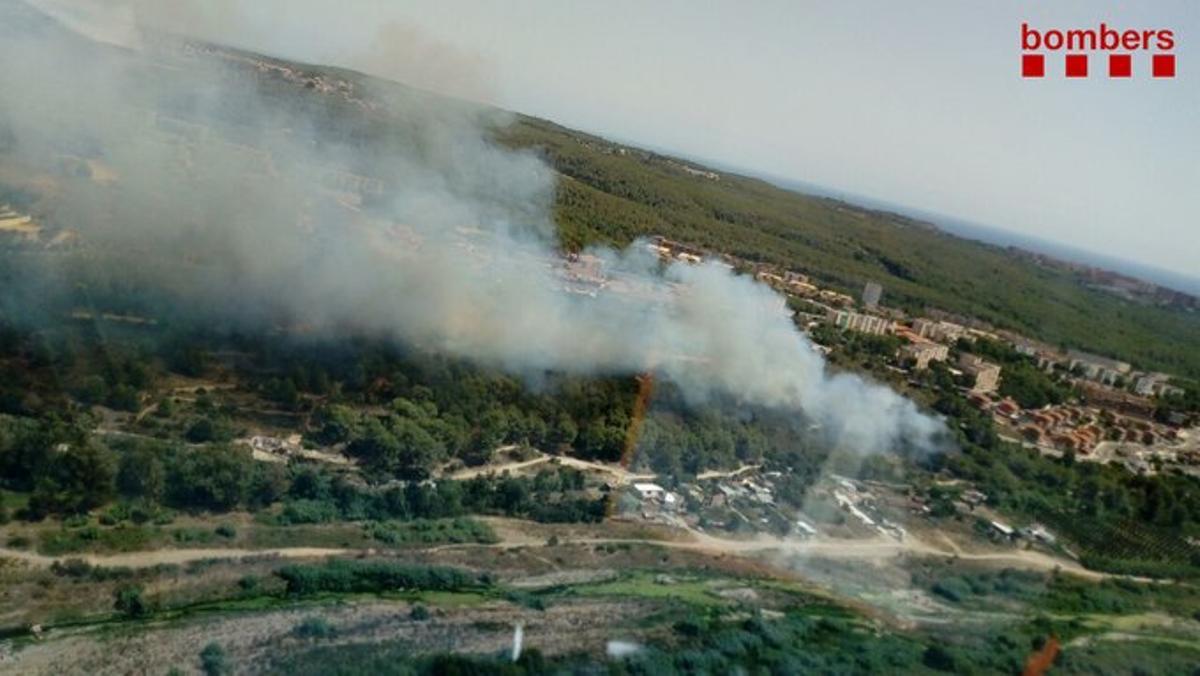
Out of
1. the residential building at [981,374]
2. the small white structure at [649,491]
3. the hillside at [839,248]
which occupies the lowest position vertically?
the small white structure at [649,491]

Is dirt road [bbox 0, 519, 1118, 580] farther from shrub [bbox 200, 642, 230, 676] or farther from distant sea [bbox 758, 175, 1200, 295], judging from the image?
distant sea [bbox 758, 175, 1200, 295]

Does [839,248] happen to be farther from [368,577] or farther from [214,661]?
[214,661]

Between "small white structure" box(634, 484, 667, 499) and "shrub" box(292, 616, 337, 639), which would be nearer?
"shrub" box(292, 616, 337, 639)

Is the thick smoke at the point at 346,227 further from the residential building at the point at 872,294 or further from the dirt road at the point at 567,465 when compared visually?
the residential building at the point at 872,294

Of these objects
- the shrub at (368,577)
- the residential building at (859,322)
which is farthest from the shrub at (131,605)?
the residential building at (859,322)

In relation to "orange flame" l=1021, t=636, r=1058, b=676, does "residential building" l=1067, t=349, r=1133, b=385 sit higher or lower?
higher

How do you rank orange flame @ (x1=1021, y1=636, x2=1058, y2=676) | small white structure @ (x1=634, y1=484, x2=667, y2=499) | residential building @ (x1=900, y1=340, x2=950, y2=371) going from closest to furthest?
orange flame @ (x1=1021, y1=636, x2=1058, y2=676)
small white structure @ (x1=634, y1=484, x2=667, y2=499)
residential building @ (x1=900, y1=340, x2=950, y2=371)

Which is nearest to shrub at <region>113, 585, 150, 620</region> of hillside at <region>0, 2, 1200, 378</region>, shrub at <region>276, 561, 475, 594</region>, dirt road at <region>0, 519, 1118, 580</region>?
dirt road at <region>0, 519, 1118, 580</region>

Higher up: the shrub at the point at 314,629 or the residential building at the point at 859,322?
the residential building at the point at 859,322

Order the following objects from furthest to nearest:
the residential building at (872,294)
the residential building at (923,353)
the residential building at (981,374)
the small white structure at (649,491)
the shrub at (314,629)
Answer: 1. the residential building at (872,294)
2. the residential building at (923,353)
3. the residential building at (981,374)
4. the small white structure at (649,491)
5. the shrub at (314,629)

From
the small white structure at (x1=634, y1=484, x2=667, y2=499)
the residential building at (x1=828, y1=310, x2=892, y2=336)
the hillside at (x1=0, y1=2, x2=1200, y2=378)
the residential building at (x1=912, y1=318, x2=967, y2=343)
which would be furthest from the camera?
the residential building at (x1=912, y1=318, x2=967, y2=343)
